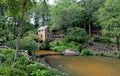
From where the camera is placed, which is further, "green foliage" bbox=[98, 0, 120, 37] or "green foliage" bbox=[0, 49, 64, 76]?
"green foliage" bbox=[98, 0, 120, 37]

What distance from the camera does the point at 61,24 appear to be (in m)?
47.4

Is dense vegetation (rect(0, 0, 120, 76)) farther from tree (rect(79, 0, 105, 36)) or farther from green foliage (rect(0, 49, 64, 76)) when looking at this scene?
green foliage (rect(0, 49, 64, 76))

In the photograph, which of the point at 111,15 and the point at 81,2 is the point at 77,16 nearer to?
the point at 81,2

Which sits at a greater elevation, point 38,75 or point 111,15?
point 111,15

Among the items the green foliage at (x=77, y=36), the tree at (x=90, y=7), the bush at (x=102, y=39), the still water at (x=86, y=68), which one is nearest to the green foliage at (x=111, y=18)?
the green foliage at (x=77, y=36)

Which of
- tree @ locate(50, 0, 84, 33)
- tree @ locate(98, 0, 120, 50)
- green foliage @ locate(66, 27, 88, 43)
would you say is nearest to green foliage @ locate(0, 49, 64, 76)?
tree @ locate(98, 0, 120, 50)

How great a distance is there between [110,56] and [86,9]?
60.2 ft

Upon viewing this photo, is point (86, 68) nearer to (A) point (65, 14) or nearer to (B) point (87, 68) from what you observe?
(B) point (87, 68)

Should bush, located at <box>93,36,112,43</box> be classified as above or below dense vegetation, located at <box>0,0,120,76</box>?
below

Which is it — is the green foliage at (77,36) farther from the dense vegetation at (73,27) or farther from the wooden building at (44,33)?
the wooden building at (44,33)

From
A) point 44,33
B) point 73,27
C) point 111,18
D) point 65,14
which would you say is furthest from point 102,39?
point 44,33

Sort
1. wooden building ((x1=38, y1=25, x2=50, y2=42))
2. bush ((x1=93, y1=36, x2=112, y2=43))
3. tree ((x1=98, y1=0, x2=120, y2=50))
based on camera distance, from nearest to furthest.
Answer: tree ((x1=98, y1=0, x2=120, y2=50)), bush ((x1=93, y1=36, x2=112, y2=43)), wooden building ((x1=38, y1=25, x2=50, y2=42))

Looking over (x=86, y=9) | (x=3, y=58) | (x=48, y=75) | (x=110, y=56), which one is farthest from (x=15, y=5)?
(x=86, y=9)

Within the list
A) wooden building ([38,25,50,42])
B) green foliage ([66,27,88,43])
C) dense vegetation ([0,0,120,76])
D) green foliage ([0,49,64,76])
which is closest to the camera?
green foliage ([0,49,64,76])
